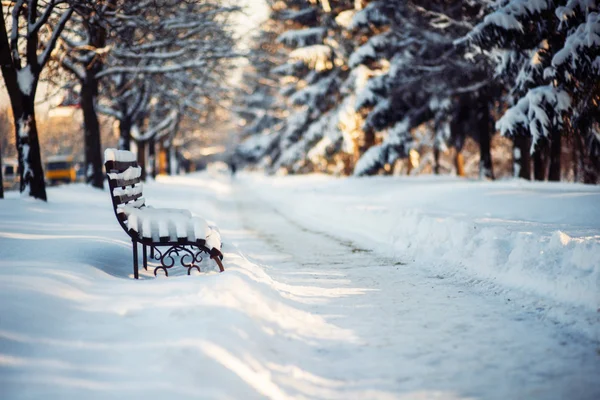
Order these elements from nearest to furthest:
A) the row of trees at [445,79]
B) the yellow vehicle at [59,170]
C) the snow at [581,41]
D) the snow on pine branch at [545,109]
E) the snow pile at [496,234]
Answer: the snow pile at [496,234], the snow at [581,41], the row of trees at [445,79], the snow on pine branch at [545,109], the yellow vehicle at [59,170]

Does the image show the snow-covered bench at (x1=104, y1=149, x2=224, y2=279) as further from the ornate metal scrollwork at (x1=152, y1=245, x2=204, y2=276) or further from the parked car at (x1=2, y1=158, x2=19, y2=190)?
the parked car at (x1=2, y1=158, x2=19, y2=190)

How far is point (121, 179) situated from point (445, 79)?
1606cm

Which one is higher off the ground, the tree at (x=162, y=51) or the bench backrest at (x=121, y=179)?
the tree at (x=162, y=51)

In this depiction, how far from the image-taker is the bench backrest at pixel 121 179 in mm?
5512

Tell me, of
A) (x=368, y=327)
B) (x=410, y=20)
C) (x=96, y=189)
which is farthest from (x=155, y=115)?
(x=368, y=327)

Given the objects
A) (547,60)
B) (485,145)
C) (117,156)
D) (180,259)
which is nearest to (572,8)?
(547,60)

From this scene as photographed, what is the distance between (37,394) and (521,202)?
31.8ft

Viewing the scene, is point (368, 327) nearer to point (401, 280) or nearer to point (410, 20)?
point (401, 280)

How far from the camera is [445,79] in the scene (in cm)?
1897

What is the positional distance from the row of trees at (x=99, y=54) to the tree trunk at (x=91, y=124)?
31 mm

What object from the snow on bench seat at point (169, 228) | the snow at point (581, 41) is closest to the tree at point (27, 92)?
the snow on bench seat at point (169, 228)

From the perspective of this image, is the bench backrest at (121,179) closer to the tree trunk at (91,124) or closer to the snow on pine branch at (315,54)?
the tree trunk at (91,124)

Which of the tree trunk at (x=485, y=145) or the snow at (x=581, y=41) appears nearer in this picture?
the snow at (x=581, y=41)

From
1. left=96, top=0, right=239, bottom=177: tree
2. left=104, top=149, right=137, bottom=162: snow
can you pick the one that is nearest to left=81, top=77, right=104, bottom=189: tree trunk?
left=96, top=0, right=239, bottom=177: tree
